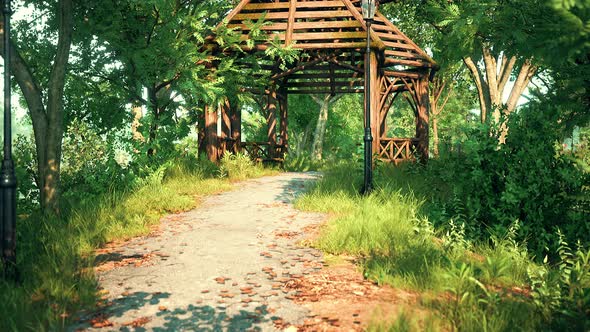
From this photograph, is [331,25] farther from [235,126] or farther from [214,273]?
[214,273]

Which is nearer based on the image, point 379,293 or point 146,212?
point 379,293

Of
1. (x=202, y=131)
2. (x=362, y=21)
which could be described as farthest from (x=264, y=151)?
(x=362, y=21)

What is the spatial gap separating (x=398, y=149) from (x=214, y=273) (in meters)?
12.7

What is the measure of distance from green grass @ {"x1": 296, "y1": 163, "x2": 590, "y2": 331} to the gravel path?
2.41 feet

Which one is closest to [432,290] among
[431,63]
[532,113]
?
[532,113]

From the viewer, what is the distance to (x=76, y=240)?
26.6 feet

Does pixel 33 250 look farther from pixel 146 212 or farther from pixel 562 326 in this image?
pixel 562 326

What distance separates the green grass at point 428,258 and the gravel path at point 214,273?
0.73 metres

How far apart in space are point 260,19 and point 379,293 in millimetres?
10906

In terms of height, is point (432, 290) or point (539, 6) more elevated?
point (539, 6)

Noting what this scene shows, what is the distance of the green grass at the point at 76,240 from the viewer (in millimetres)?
5555

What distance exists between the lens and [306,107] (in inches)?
1501

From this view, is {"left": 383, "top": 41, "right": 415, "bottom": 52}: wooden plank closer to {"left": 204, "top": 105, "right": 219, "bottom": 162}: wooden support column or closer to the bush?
{"left": 204, "top": 105, "right": 219, "bottom": 162}: wooden support column

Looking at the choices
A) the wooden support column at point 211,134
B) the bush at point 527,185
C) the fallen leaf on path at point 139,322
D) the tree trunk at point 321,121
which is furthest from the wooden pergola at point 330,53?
the tree trunk at point 321,121
